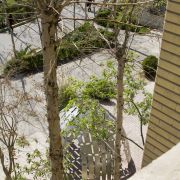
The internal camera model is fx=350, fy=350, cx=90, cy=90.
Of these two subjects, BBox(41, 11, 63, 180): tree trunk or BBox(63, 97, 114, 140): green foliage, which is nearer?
BBox(41, 11, 63, 180): tree trunk

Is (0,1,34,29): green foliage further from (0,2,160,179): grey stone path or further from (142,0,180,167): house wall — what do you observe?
(142,0,180,167): house wall

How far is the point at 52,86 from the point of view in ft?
15.8

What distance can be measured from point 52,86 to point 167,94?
88.2 inches

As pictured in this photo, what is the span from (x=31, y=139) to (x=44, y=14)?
27.8ft

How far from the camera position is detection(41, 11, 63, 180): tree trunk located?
4.30m

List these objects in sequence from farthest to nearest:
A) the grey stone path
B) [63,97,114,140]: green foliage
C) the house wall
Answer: the grey stone path → [63,97,114,140]: green foliage → the house wall

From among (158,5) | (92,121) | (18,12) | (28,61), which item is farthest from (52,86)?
(28,61)

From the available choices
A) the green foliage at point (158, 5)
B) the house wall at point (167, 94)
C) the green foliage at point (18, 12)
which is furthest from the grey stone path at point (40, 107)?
the house wall at point (167, 94)

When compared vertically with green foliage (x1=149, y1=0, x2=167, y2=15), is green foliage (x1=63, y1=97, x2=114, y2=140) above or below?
below

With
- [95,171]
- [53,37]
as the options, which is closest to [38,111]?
[95,171]

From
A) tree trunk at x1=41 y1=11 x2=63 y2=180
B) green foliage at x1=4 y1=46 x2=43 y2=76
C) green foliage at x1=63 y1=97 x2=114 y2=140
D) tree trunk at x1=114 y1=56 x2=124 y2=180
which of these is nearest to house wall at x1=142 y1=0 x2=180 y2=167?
tree trunk at x1=114 y1=56 x2=124 y2=180

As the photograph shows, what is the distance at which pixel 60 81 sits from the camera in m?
13.6

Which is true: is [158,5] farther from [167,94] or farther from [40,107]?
[40,107]

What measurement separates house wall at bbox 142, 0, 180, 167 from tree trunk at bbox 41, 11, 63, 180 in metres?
1.96
